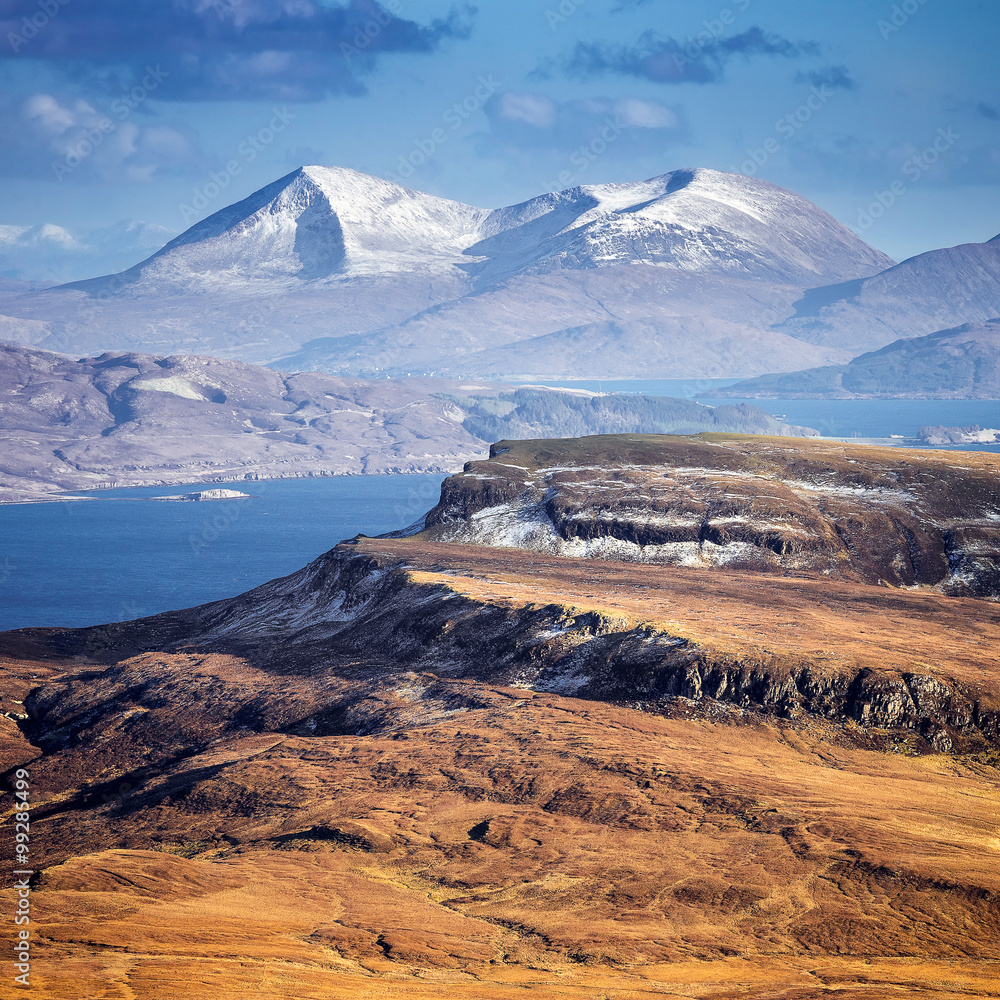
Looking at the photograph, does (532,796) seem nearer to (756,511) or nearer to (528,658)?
(528,658)

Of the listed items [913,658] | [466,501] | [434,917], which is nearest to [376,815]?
[434,917]

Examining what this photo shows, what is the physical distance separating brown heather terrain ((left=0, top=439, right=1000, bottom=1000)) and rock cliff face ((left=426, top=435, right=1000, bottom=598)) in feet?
63.2

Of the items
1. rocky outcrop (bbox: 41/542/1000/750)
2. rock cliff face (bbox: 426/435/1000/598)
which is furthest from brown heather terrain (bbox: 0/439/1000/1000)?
rock cliff face (bbox: 426/435/1000/598)

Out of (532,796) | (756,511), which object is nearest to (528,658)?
(532,796)

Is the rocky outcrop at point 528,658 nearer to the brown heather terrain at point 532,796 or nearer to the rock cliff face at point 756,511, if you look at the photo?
the brown heather terrain at point 532,796

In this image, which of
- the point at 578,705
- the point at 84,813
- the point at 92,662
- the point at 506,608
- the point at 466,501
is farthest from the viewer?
the point at 466,501

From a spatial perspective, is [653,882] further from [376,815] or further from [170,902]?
[170,902]

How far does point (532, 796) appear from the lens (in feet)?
227

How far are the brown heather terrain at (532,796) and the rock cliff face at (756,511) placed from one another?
19262 mm

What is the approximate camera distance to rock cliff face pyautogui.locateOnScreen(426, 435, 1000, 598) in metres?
143

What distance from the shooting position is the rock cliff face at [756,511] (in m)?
143

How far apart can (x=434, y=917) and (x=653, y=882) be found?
1206 cm

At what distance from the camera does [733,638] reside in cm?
9362

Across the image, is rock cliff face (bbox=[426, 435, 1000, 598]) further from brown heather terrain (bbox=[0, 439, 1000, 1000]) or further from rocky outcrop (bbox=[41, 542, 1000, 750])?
rocky outcrop (bbox=[41, 542, 1000, 750])
